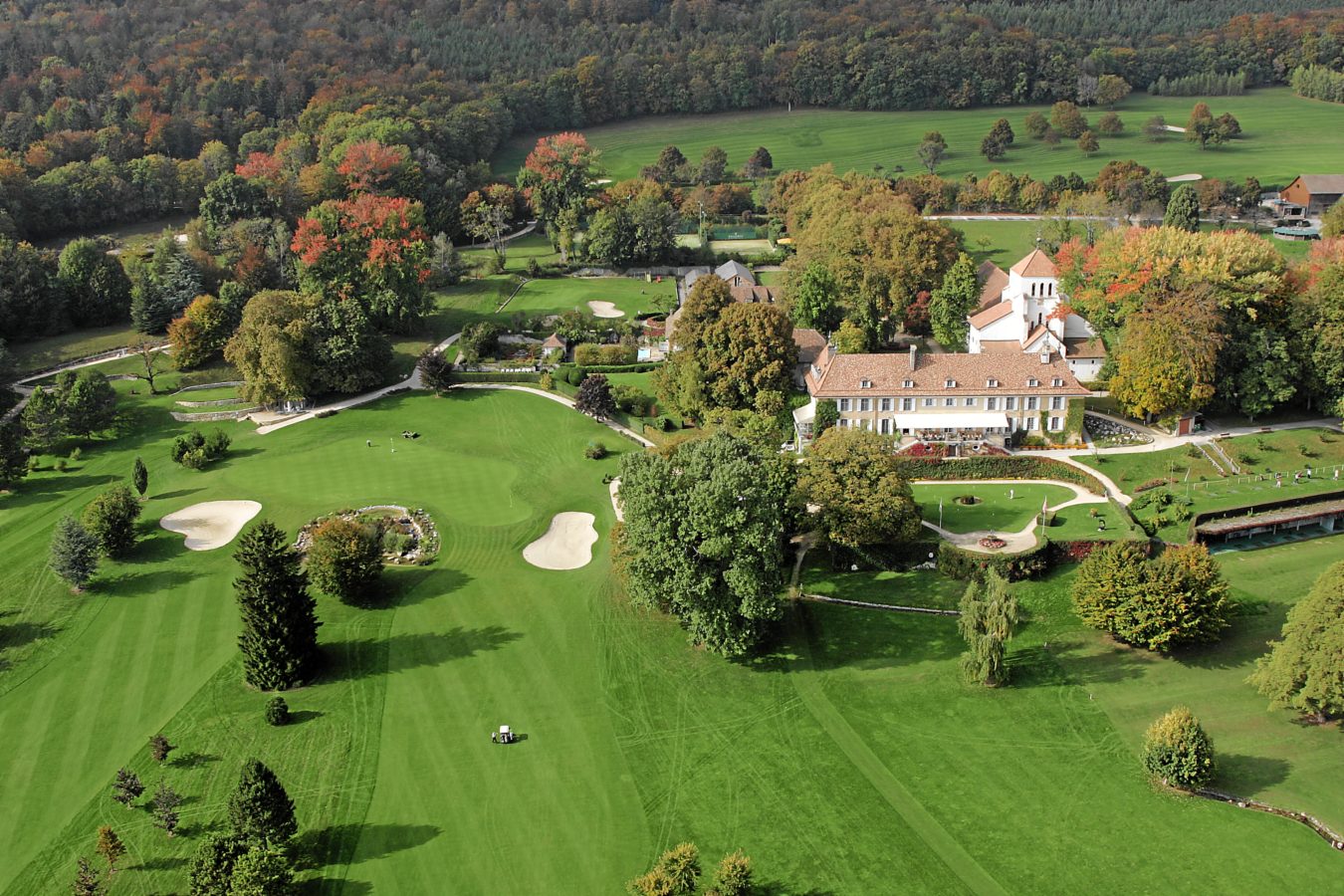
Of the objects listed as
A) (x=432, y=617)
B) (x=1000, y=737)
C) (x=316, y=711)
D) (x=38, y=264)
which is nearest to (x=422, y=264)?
(x=38, y=264)

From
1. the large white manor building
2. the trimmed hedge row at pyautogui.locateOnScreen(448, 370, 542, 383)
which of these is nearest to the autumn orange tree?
the trimmed hedge row at pyautogui.locateOnScreen(448, 370, 542, 383)

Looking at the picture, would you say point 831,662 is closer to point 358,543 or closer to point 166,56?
point 358,543

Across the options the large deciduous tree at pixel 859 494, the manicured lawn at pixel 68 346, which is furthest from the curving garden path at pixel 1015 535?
the manicured lawn at pixel 68 346

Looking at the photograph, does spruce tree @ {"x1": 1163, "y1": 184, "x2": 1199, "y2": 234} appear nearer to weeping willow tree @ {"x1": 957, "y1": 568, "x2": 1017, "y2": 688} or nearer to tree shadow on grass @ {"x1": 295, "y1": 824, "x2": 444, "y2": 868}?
weeping willow tree @ {"x1": 957, "y1": 568, "x2": 1017, "y2": 688}

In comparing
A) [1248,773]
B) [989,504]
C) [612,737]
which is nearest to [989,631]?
[1248,773]

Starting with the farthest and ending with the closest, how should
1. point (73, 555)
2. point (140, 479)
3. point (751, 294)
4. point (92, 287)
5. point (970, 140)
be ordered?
1. point (970, 140)
2. point (751, 294)
3. point (92, 287)
4. point (140, 479)
5. point (73, 555)

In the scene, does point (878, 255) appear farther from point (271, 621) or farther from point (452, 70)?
point (452, 70)

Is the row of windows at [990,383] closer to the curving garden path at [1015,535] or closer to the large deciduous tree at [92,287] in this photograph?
the curving garden path at [1015,535]
